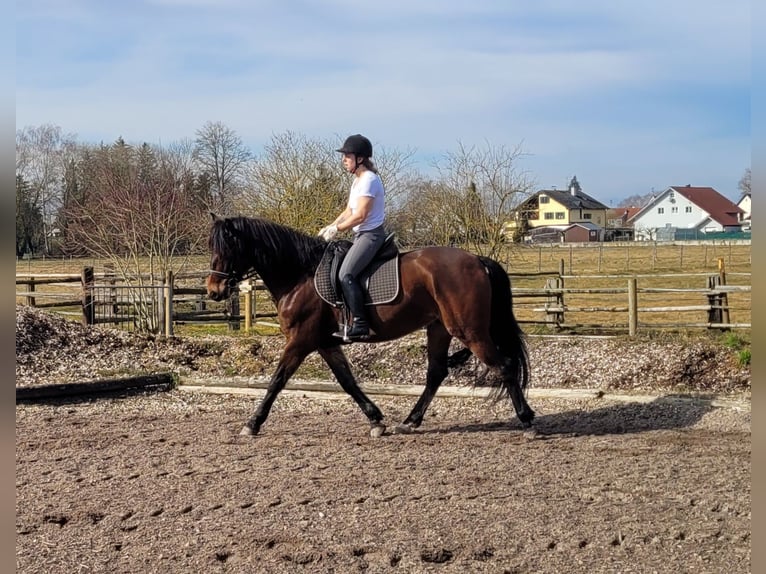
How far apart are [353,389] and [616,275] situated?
1831cm

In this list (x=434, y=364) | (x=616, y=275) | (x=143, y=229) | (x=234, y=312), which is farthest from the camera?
(x=616, y=275)

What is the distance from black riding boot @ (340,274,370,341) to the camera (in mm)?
6836

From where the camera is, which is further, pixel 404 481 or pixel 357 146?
pixel 357 146

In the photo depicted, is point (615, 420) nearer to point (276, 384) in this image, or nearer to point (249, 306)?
point (276, 384)

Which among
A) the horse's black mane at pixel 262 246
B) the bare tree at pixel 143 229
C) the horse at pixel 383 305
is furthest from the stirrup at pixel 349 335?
the bare tree at pixel 143 229

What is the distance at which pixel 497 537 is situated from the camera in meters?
4.23

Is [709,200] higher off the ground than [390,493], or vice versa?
[709,200]

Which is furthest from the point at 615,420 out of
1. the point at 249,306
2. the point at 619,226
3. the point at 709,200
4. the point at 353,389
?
the point at 619,226

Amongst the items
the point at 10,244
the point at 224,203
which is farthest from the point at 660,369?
the point at 224,203

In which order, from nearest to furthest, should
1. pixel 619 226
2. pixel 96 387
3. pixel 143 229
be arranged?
pixel 96 387 → pixel 143 229 → pixel 619 226

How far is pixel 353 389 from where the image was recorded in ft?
23.8

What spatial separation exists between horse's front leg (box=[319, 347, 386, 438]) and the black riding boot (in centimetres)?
54

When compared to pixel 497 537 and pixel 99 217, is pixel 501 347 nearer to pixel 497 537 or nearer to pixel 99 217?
pixel 497 537

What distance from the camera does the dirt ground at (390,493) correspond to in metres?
4.00
